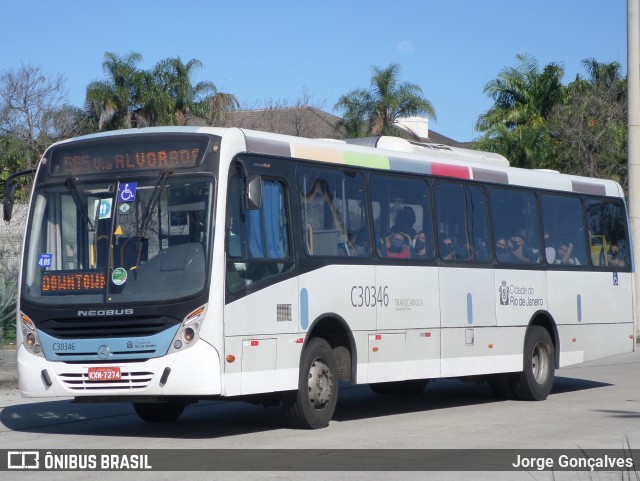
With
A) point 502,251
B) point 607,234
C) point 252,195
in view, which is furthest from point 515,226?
point 252,195

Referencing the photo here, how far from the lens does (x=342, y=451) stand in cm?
1110

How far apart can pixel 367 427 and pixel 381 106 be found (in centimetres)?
3653

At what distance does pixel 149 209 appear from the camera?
11.9 m

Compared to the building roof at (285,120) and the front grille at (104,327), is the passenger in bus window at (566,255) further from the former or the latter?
the building roof at (285,120)

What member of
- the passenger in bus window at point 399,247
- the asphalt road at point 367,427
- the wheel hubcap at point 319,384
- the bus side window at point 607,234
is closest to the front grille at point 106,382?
the asphalt road at point 367,427

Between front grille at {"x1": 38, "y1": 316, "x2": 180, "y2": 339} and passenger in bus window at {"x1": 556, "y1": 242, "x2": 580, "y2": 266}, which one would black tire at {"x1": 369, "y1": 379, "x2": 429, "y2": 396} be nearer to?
passenger in bus window at {"x1": 556, "y1": 242, "x2": 580, "y2": 266}

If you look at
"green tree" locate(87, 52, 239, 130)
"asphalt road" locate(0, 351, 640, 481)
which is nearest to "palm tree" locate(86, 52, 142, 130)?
"green tree" locate(87, 52, 239, 130)

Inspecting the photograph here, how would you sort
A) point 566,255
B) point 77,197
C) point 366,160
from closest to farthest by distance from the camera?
point 77,197 < point 366,160 < point 566,255

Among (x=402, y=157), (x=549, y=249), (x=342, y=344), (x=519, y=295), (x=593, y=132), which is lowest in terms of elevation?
(x=342, y=344)

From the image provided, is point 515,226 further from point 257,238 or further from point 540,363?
point 257,238

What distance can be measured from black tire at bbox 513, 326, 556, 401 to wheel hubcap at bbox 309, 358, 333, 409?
172 inches

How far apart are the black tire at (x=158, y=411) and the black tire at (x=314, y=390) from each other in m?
1.77

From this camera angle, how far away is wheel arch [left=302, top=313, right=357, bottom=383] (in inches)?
523

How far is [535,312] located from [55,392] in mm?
7608
